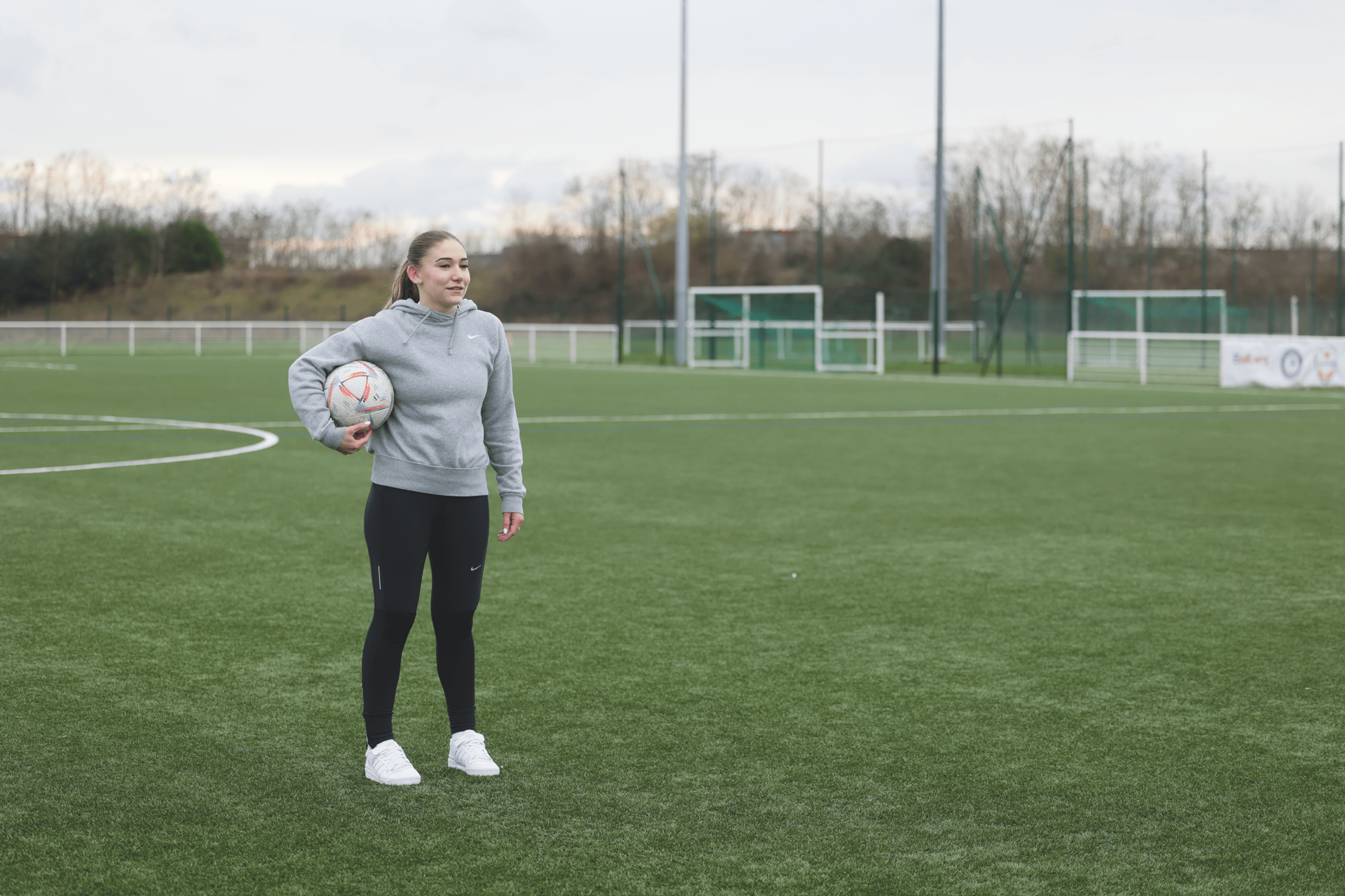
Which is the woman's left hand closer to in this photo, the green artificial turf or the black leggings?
the black leggings

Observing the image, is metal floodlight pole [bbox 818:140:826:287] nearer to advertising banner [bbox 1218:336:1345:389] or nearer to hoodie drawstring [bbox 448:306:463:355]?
advertising banner [bbox 1218:336:1345:389]

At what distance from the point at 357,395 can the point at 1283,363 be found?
25.1 m

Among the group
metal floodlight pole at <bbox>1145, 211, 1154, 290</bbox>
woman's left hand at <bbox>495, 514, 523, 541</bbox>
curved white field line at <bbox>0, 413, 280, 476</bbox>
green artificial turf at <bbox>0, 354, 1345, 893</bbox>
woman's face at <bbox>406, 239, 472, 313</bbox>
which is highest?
metal floodlight pole at <bbox>1145, 211, 1154, 290</bbox>

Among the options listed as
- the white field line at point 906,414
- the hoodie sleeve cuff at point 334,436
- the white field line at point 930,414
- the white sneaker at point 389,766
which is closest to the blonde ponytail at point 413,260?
the hoodie sleeve cuff at point 334,436

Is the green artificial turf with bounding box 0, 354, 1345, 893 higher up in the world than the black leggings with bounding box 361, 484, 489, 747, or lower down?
lower down

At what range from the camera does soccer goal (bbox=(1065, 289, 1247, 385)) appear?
3031cm

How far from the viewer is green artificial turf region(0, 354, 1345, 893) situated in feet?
12.0

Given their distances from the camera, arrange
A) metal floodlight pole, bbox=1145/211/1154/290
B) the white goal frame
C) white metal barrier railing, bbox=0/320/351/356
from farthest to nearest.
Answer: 1. white metal barrier railing, bbox=0/320/351/356
2. metal floodlight pole, bbox=1145/211/1154/290
3. the white goal frame

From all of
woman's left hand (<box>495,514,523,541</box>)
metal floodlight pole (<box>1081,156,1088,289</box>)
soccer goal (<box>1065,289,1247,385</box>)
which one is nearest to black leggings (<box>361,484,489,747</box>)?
woman's left hand (<box>495,514,523,541</box>)

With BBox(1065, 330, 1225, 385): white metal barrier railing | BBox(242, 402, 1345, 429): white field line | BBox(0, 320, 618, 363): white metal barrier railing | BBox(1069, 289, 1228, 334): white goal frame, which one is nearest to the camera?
BBox(242, 402, 1345, 429): white field line

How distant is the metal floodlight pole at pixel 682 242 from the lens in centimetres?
3859

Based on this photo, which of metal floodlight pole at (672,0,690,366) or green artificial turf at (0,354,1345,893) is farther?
metal floodlight pole at (672,0,690,366)

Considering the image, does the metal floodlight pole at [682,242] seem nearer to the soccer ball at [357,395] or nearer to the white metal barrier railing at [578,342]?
the white metal barrier railing at [578,342]

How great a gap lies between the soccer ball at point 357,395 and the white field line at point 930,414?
1419cm
